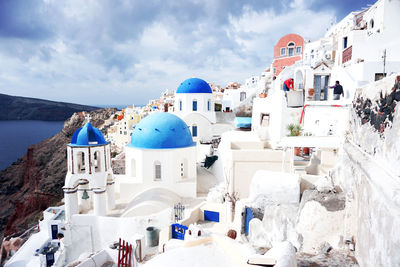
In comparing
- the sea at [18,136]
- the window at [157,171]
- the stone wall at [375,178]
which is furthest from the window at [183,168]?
the sea at [18,136]

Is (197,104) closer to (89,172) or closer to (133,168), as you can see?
(133,168)

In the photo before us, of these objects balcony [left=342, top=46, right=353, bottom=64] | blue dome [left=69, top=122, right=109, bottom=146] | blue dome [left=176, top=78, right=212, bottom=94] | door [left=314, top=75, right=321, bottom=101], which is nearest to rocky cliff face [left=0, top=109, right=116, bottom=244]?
blue dome [left=176, top=78, right=212, bottom=94]

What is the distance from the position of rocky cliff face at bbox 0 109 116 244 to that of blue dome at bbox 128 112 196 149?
25.2 meters

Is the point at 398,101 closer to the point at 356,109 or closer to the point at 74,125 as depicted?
the point at 356,109

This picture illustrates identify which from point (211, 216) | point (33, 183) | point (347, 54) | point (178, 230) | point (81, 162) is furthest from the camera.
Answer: point (33, 183)

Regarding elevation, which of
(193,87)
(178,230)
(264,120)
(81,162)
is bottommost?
(178,230)

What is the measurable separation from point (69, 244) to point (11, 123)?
15683cm

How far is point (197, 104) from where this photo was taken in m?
25.0

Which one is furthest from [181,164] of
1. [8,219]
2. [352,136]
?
[8,219]

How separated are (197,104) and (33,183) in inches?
1401

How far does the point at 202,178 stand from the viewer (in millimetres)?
15508

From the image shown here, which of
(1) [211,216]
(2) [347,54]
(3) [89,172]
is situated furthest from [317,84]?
(3) [89,172]

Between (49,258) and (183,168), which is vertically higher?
(183,168)

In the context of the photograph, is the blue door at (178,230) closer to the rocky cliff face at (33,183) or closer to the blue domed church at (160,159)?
the blue domed church at (160,159)
